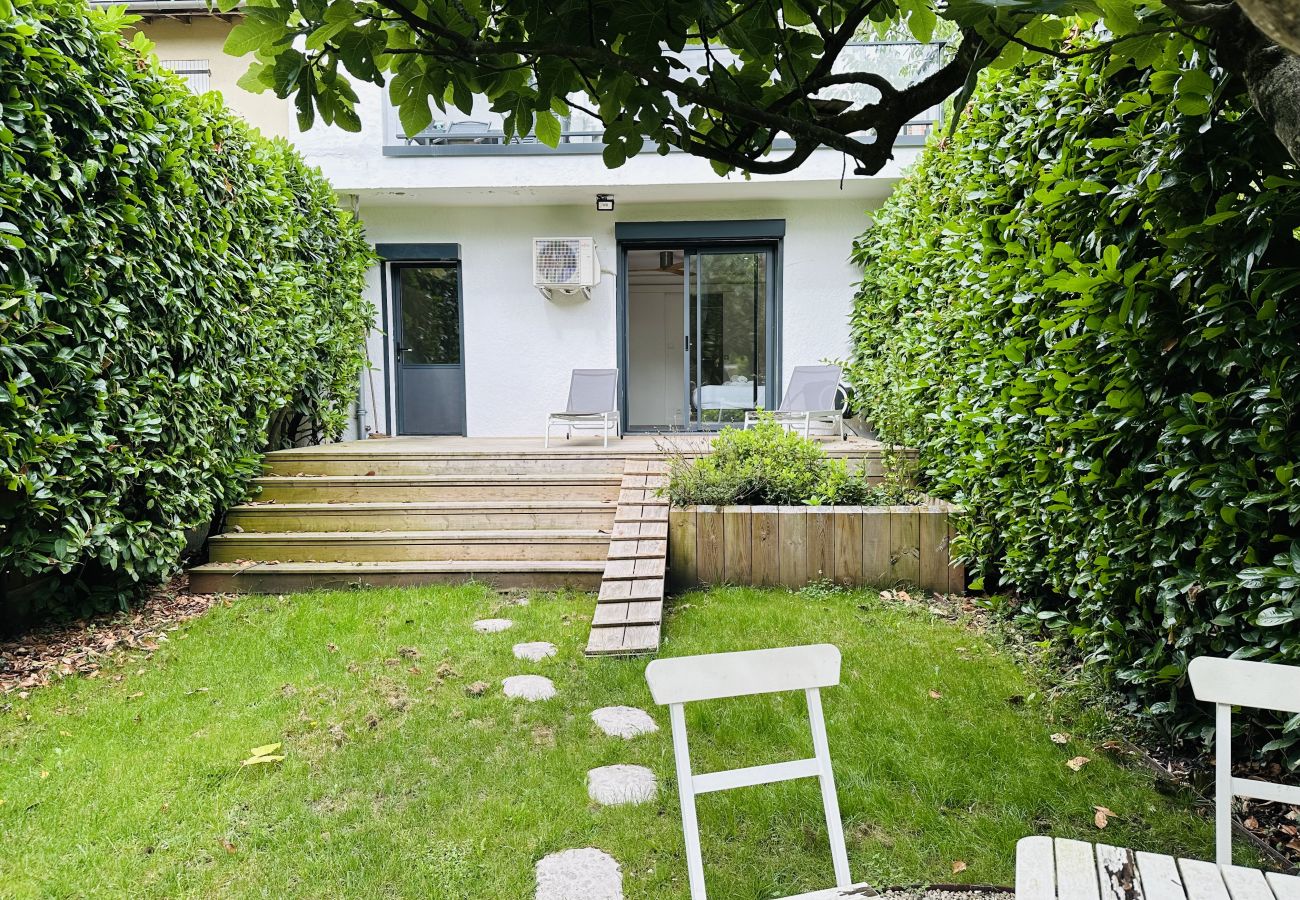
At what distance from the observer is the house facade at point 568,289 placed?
30.8ft

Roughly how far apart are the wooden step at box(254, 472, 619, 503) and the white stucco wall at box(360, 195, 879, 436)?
3520 mm

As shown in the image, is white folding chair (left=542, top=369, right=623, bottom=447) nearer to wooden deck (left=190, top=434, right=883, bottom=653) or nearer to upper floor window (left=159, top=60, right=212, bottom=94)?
wooden deck (left=190, top=434, right=883, bottom=653)

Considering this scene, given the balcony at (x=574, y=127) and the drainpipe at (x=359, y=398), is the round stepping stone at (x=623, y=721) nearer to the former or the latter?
the balcony at (x=574, y=127)

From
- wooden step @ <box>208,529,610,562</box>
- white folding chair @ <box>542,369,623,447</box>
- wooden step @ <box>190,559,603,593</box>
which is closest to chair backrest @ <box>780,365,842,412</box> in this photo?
white folding chair @ <box>542,369,623,447</box>

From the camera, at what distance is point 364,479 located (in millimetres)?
6414

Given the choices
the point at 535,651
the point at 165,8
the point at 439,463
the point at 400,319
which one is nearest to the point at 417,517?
the point at 439,463

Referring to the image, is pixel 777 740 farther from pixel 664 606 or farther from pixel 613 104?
pixel 613 104

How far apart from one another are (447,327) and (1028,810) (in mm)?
8931

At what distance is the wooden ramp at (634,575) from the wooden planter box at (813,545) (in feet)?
Answer: 0.86

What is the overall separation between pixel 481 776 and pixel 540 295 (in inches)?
306

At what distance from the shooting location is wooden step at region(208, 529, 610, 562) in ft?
18.1

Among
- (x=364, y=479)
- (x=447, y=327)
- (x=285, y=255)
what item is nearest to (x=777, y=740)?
(x=364, y=479)

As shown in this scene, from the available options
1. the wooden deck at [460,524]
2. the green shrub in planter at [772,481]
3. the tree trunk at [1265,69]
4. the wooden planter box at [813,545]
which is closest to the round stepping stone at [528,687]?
the wooden deck at [460,524]

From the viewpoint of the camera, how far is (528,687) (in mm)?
3486
